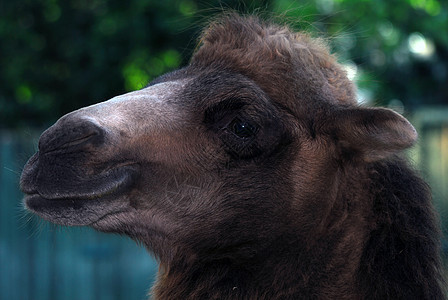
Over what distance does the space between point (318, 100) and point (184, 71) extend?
822mm

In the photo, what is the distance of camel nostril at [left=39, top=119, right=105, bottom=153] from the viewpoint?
338 cm

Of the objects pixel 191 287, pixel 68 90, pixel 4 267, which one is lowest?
pixel 4 267

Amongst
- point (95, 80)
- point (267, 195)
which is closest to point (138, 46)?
point (95, 80)

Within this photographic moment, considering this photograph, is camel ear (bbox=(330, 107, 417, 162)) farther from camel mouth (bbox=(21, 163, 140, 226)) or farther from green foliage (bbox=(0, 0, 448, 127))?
green foliage (bbox=(0, 0, 448, 127))

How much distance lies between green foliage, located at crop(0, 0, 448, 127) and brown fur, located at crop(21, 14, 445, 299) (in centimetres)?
394

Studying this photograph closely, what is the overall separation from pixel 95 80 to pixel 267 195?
6891 mm

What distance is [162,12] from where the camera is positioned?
30.4 feet

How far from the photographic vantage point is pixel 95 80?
1010 centimetres

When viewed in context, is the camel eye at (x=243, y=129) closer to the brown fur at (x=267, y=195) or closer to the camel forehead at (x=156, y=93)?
the brown fur at (x=267, y=195)

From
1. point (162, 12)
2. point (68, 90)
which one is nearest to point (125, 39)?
point (162, 12)

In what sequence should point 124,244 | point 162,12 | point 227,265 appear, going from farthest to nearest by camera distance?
1. point 124,244
2. point 162,12
3. point 227,265

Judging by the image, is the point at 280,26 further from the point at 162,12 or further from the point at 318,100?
the point at 162,12

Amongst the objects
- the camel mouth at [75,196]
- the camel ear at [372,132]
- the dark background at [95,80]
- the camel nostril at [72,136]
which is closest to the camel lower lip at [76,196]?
the camel mouth at [75,196]

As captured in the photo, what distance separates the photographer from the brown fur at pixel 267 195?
11.7 feet
